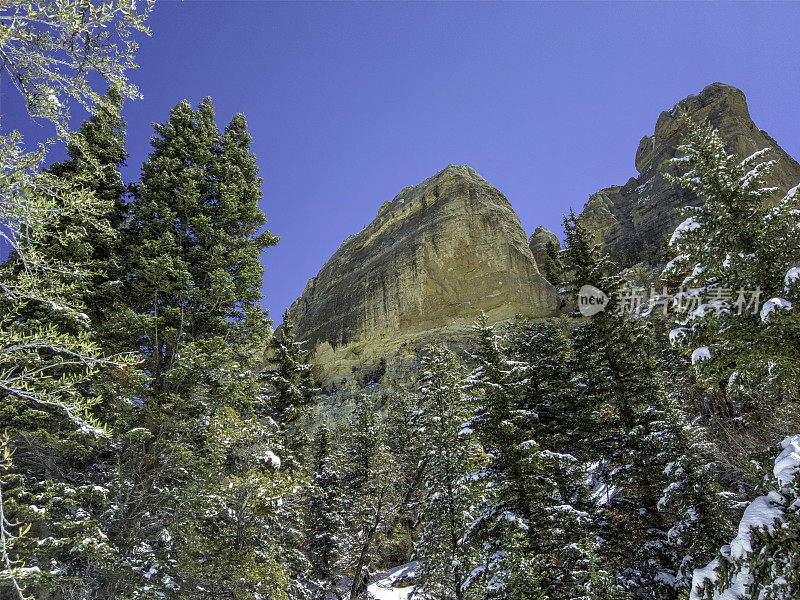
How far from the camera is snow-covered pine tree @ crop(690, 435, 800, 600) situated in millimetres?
5227

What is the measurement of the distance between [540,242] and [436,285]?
1054 inches

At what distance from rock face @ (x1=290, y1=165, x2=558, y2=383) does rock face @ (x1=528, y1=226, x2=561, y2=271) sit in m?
12.3

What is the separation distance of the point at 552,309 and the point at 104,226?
4662cm

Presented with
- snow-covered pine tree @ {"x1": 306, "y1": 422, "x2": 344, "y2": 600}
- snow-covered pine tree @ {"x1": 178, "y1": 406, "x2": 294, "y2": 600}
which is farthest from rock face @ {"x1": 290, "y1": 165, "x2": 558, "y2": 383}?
snow-covered pine tree @ {"x1": 178, "y1": 406, "x2": 294, "y2": 600}

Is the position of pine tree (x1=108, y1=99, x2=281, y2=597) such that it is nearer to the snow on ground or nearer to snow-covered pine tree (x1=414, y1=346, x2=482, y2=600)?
snow-covered pine tree (x1=414, y1=346, x2=482, y2=600)

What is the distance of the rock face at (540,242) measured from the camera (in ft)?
210

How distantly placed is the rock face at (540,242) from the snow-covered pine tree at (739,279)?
180 feet

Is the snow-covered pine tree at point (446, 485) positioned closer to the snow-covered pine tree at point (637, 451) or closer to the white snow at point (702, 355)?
the snow-covered pine tree at point (637, 451)

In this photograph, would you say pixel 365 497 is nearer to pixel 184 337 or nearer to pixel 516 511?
pixel 516 511

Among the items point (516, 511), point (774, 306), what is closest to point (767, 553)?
point (774, 306)

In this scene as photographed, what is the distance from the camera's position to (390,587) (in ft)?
67.2

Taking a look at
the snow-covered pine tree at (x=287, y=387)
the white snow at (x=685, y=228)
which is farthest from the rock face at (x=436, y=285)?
the white snow at (x=685, y=228)

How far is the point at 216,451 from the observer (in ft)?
36.6

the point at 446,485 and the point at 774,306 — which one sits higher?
the point at 774,306
